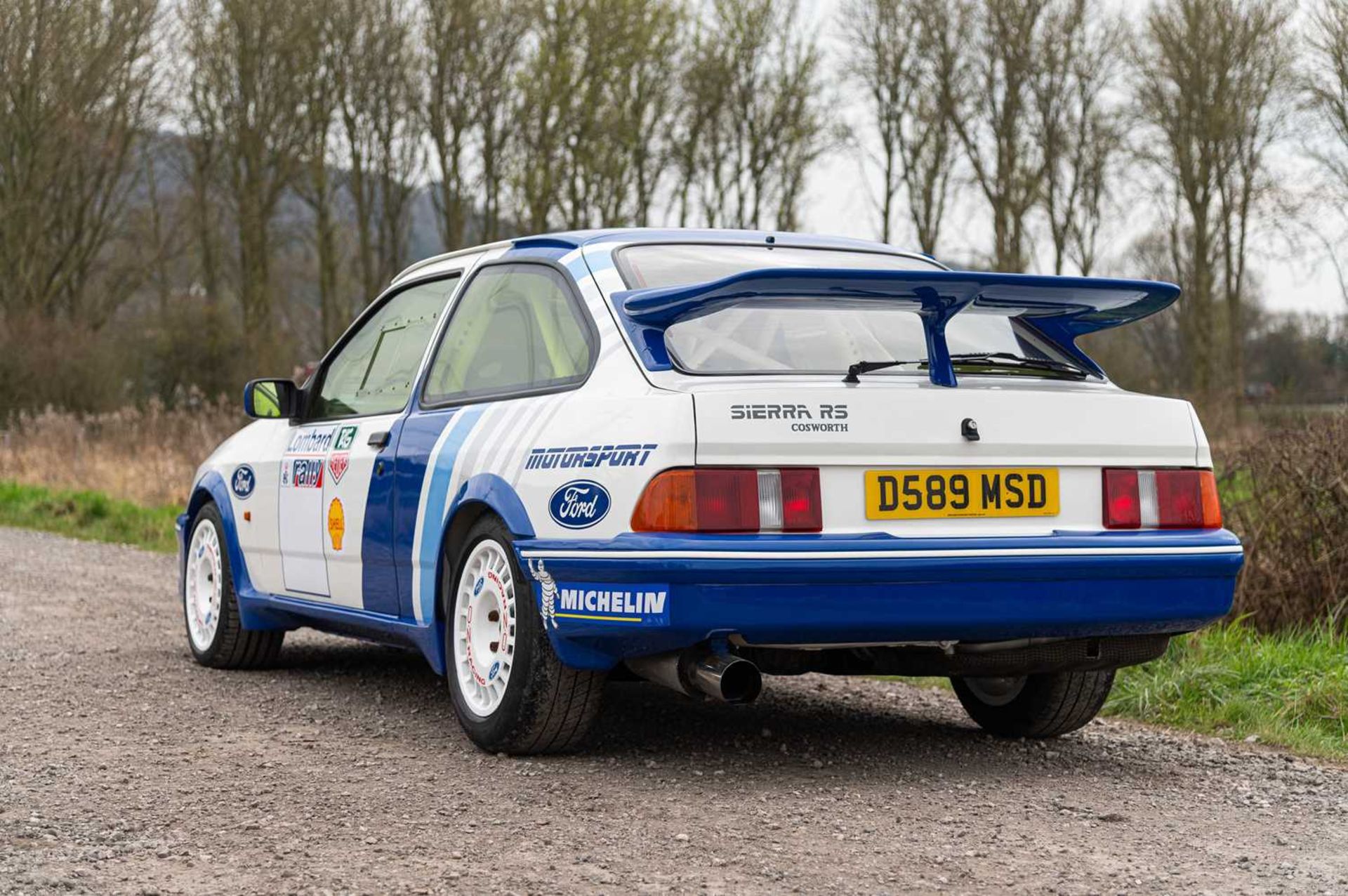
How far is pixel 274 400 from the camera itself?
6.84 meters

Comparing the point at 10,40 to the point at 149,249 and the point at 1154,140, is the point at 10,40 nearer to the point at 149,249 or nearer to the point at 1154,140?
the point at 149,249

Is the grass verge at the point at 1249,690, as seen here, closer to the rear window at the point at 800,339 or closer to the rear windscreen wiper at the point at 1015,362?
the rear windscreen wiper at the point at 1015,362

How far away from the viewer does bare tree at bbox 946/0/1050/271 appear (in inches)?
1276

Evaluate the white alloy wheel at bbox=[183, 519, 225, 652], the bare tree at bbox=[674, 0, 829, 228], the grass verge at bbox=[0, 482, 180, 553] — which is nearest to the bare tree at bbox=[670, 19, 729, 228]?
the bare tree at bbox=[674, 0, 829, 228]

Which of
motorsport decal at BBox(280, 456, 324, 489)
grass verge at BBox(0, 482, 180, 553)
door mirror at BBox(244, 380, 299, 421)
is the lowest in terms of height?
grass verge at BBox(0, 482, 180, 553)

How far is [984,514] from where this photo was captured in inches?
183

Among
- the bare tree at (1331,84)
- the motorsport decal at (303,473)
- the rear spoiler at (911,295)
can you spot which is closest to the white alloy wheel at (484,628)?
the rear spoiler at (911,295)

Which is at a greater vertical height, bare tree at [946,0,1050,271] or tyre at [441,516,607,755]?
bare tree at [946,0,1050,271]

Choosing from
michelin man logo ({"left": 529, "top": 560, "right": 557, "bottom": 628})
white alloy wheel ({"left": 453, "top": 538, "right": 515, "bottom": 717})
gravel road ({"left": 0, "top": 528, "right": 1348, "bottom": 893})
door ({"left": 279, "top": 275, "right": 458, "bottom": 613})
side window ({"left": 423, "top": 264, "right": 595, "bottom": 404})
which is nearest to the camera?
gravel road ({"left": 0, "top": 528, "right": 1348, "bottom": 893})

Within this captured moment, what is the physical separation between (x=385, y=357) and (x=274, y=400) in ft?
2.22

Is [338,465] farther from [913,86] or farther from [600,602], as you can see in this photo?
[913,86]

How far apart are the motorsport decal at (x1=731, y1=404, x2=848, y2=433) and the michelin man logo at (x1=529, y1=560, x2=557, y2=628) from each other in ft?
2.48

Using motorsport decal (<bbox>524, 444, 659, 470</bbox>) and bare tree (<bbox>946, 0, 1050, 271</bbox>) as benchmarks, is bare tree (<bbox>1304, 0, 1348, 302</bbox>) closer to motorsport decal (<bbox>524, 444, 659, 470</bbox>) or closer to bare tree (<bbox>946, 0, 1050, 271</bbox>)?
bare tree (<bbox>946, 0, 1050, 271</bbox>)

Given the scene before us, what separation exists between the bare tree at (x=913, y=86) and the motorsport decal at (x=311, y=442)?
27040 millimetres
